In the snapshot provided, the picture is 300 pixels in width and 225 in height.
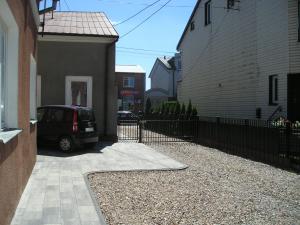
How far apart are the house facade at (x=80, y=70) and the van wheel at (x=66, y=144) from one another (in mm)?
4016

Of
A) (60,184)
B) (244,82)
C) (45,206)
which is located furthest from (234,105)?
(45,206)

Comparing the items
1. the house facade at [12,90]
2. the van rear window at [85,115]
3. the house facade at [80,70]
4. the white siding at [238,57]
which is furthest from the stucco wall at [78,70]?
the house facade at [12,90]

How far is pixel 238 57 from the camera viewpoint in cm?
2198

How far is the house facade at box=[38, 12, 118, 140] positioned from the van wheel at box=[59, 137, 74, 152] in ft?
13.2

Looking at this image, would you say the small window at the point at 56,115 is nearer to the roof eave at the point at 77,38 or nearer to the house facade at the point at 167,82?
the roof eave at the point at 77,38

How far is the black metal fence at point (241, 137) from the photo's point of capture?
13406 mm

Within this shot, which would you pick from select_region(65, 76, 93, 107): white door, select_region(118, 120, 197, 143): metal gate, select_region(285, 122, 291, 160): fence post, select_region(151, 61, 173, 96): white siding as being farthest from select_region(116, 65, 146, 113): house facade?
select_region(285, 122, 291, 160): fence post

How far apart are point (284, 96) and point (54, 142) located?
851cm

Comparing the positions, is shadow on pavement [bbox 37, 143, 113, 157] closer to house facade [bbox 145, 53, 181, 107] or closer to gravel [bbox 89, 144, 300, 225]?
gravel [bbox 89, 144, 300, 225]

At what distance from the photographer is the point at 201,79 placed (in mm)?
27672

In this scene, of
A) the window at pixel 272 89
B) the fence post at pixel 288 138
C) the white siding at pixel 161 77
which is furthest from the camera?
the white siding at pixel 161 77

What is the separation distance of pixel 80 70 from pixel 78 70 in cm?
8

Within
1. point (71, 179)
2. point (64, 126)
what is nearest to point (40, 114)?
point (64, 126)

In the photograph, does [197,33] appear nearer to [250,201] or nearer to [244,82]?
[244,82]
